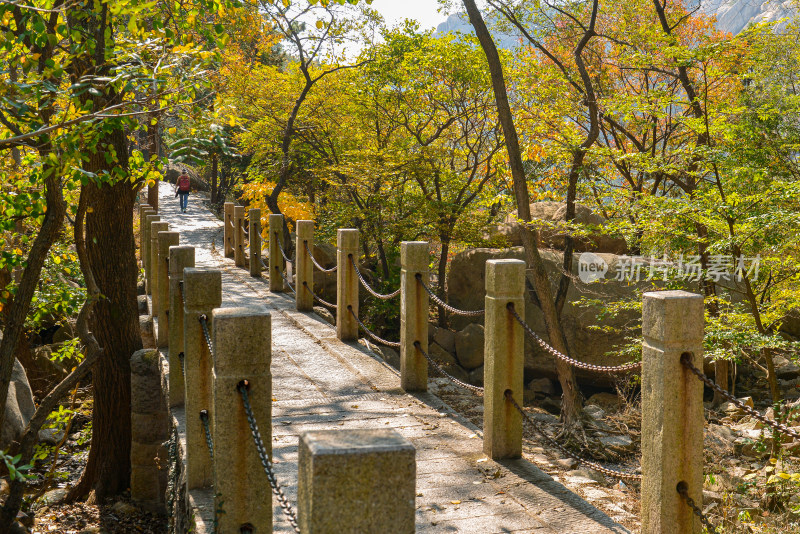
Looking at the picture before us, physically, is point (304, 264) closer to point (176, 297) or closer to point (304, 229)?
point (304, 229)

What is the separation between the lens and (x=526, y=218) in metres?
11.5

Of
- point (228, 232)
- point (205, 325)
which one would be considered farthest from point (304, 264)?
point (228, 232)

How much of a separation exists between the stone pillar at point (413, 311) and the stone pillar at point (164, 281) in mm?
2923

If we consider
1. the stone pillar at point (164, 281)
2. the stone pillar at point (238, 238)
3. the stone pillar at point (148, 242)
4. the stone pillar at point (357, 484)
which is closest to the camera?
the stone pillar at point (357, 484)

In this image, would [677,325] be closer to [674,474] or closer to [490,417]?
[674,474]

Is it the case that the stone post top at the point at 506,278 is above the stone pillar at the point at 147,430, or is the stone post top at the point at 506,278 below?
above

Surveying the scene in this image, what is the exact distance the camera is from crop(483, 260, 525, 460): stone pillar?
5277 millimetres

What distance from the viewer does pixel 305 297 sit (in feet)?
37.8

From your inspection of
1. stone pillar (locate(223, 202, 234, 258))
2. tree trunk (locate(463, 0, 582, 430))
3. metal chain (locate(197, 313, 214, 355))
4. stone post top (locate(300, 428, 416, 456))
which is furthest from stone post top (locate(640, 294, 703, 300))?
stone pillar (locate(223, 202, 234, 258))

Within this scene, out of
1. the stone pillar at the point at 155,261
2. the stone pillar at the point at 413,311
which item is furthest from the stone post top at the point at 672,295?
the stone pillar at the point at 155,261

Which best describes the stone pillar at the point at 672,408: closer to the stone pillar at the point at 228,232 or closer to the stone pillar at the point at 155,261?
the stone pillar at the point at 155,261

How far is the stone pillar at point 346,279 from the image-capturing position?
30.0ft

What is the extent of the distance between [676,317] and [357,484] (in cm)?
199

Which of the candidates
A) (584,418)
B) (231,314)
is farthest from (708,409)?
(231,314)
